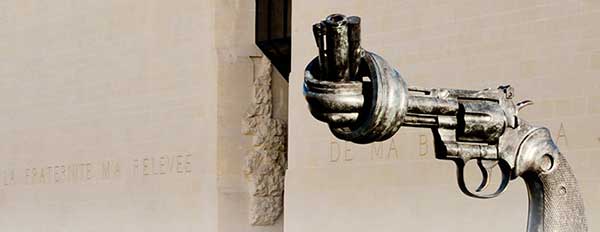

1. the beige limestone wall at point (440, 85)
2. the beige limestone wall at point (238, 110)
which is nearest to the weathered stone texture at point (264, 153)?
the beige limestone wall at point (238, 110)

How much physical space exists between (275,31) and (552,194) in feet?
36.1

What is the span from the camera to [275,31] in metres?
15.9

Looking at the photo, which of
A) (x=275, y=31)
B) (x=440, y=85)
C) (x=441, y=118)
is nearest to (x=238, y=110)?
(x=275, y=31)

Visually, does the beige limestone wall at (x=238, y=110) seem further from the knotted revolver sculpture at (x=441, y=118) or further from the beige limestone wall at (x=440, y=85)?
the knotted revolver sculpture at (x=441, y=118)

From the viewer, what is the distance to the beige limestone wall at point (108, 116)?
1617 cm

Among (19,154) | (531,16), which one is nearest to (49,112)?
(19,154)

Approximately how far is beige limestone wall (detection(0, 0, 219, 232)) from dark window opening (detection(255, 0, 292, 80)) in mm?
525

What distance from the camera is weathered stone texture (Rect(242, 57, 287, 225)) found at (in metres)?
16.0

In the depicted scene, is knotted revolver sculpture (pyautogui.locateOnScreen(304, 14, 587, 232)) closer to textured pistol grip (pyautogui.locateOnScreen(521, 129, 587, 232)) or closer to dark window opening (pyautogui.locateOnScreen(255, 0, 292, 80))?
→ textured pistol grip (pyautogui.locateOnScreen(521, 129, 587, 232))

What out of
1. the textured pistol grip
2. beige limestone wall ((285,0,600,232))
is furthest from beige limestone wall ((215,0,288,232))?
the textured pistol grip

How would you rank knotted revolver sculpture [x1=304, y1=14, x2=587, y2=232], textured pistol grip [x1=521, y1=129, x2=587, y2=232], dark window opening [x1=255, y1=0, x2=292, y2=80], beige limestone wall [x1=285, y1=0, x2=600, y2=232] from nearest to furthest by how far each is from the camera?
knotted revolver sculpture [x1=304, y1=14, x2=587, y2=232]
textured pistol grip [x1=521, y1=129, x2=587, y2=232]
beige limestone wall [x1=285, y1=0, x2=600, y2=232]
dark window opening [x1=255, y1=0, x2=292, y2=80]

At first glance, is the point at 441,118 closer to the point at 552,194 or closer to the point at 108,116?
the point at 552,194

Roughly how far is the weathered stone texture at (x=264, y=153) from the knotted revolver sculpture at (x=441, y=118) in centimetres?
1094

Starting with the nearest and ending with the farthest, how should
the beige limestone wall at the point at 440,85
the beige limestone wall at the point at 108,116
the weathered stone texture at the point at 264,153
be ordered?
the beige limestone wall at the point at 440,85, the weathered stone texture at the point at 264,153, the beige limestone wall at the point at 108,116
